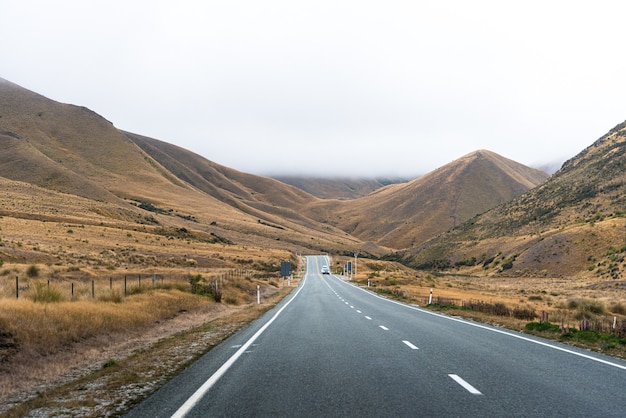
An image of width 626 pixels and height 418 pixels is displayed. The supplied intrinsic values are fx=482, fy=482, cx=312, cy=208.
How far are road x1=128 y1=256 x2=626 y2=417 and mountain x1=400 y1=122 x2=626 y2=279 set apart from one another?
190 feet

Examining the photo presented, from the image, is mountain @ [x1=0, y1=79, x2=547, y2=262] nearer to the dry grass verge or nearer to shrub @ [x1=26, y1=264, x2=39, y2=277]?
shrub @ [x1=26, y1=264, x2=39, y2=277]

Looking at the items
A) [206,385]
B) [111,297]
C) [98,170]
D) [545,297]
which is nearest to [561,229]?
[545,297]

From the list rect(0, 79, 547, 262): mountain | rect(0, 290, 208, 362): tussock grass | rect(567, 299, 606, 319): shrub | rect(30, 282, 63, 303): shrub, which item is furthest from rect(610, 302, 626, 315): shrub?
rect(0, 79, 547, 262): mountain

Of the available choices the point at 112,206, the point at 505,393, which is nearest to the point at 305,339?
the point at 505,393

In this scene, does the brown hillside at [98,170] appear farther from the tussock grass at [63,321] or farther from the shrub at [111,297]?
the tussock grass at [63,321]

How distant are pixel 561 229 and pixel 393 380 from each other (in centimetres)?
8381

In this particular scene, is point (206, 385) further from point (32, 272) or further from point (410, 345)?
point (32, 272)

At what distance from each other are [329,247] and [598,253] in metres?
106

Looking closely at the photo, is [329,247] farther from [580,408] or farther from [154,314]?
[580,408]

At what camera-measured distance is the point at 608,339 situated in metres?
13.4

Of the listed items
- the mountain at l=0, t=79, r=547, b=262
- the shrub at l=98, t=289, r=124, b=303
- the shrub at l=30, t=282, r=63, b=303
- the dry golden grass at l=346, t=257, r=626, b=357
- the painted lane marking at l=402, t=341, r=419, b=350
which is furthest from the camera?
the mountain at l=0, t=79, r=547, b=262

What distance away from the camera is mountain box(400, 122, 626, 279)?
69.9 meters

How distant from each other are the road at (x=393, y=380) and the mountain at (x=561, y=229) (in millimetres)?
58029

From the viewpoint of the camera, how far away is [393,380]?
7.71 metres
